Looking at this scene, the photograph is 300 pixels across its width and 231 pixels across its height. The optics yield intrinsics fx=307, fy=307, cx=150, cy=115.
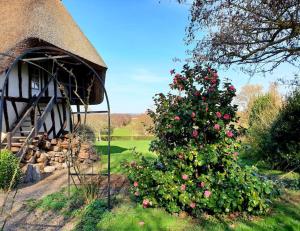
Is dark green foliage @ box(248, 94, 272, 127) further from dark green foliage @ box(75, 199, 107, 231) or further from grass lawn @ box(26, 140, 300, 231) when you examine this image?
dark green foliage @ box(75, 199, 107, 231)

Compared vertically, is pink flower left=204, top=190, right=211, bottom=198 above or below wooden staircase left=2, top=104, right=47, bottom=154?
below

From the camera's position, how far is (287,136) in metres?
8.36

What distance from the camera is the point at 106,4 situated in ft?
32.4

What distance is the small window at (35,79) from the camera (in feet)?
36.0

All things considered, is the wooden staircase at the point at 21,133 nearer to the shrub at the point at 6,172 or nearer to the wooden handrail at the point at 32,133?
the wooden handrail at the point at 32,133

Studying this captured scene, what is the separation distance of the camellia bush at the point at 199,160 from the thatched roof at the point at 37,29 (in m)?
5.41

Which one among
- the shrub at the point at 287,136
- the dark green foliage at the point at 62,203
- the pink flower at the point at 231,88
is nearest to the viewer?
the pink flower at the point at 231,88

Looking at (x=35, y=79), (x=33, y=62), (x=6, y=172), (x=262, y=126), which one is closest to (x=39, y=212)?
(x=6, y=172)

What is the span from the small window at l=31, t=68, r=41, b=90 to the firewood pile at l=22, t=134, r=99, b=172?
6.08 ft

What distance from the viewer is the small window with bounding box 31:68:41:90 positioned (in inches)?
433

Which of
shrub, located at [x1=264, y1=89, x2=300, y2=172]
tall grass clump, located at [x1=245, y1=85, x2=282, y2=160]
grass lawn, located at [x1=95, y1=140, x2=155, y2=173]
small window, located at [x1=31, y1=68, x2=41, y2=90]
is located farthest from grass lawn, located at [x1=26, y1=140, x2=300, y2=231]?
small window, located at [x1=31, y1=68, x2=41, y2=90]

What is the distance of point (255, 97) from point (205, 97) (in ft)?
37.9

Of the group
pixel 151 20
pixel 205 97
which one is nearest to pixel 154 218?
pixel 205 97

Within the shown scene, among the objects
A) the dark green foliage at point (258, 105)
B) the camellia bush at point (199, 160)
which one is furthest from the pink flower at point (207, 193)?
the dark green foliage at point (258, 105)
